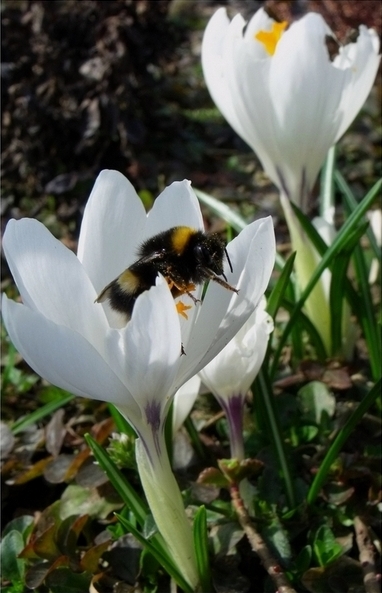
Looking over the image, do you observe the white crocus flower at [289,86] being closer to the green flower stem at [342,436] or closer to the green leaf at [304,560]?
the green flower stem at [342,436]

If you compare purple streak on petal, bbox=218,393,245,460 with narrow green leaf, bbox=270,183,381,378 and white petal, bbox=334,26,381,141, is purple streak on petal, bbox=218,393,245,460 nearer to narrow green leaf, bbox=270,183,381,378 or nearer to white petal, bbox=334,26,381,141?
narrow green leaf, bbox=270,183,381,378

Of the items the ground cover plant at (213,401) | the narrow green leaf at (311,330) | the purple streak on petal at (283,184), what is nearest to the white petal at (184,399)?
the ground cover plant at (213,401)

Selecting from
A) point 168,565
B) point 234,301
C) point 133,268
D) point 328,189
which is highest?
point 133,268

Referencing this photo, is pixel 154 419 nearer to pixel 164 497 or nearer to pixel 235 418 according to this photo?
pixel 164 497

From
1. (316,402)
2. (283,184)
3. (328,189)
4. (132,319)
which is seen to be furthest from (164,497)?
(328,189)

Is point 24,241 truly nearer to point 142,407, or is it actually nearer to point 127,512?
point 142,407

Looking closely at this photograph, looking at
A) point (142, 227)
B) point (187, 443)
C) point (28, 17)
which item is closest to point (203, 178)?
point (28, 17)

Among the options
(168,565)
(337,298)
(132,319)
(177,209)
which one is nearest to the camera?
(132,319)
